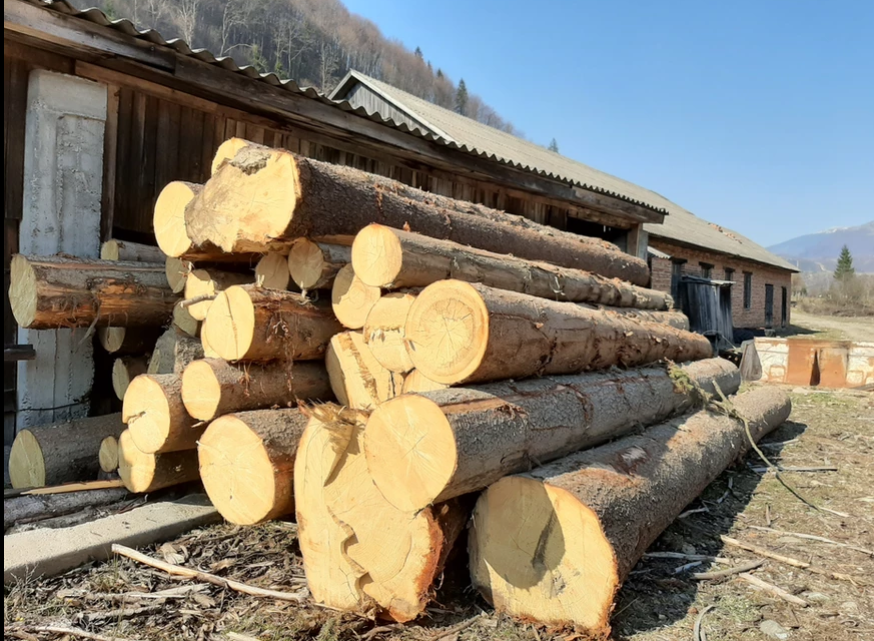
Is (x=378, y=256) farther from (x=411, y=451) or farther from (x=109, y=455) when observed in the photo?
(x=109, y=455)

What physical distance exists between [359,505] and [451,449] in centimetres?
67

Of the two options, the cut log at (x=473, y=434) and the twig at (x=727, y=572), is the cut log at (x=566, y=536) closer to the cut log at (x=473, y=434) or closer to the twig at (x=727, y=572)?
the cut log at (x=473, y=434)

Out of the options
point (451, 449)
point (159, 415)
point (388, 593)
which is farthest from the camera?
point (159, 415)

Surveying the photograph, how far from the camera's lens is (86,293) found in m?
3.98

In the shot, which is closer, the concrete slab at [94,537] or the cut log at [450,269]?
the concrete slab at [94,537]

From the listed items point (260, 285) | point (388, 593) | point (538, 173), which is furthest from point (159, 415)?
point (538, 173)

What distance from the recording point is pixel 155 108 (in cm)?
512

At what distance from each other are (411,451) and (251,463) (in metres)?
1.10

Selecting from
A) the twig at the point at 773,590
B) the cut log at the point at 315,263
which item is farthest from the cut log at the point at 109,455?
the twig at the point at 773,590

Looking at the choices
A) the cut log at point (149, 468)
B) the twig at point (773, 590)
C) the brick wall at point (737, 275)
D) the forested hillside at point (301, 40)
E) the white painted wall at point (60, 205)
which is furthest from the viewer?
the forested hillside at point (301, 40)

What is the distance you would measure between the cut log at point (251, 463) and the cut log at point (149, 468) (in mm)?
492

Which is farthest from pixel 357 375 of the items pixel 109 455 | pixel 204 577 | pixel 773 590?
pixel 773 590

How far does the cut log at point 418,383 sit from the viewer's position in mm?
3148

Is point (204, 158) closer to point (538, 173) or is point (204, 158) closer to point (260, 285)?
point (260, 285)
